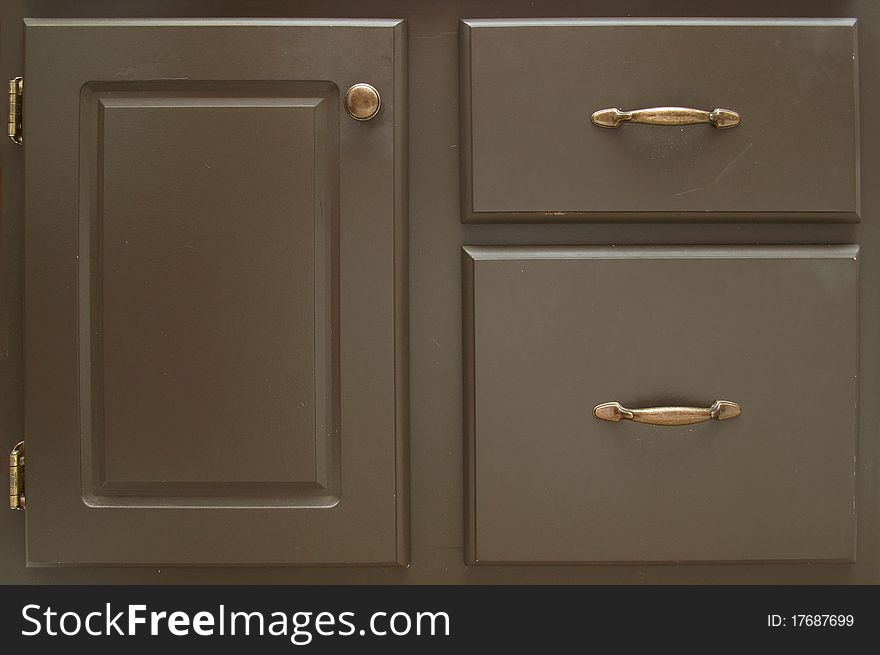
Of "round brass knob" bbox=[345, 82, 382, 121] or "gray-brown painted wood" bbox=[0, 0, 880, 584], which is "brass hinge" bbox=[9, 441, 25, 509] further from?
"round brass knob" bbox=[345, 82, 382, 121]

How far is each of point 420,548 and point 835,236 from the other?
0.50m

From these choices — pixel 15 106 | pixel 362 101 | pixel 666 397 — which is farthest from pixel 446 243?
pixel 15 106

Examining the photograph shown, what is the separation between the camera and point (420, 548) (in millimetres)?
745

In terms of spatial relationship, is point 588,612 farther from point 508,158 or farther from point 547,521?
point 508,158

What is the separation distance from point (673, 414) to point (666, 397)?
0.07ft

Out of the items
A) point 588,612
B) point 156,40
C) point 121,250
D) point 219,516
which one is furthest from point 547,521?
point 156,40

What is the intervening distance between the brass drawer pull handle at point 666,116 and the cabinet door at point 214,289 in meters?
0.19

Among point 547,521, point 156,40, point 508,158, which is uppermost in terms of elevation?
point 156,40

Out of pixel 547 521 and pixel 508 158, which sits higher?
pixel 508 158

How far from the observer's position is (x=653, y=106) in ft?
2.34

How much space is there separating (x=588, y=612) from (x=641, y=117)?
1.61ft

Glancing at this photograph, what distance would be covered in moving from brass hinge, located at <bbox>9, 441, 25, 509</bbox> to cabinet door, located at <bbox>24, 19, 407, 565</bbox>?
0.06 feet

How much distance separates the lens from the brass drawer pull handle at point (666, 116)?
2.30ft

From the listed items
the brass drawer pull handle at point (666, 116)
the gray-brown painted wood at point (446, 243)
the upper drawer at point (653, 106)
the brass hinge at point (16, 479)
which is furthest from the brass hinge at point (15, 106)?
the brass drawer pull handle at point (666, 116)
